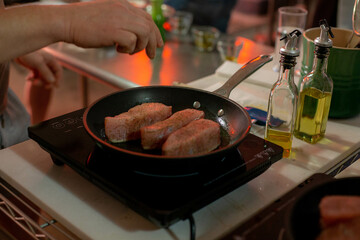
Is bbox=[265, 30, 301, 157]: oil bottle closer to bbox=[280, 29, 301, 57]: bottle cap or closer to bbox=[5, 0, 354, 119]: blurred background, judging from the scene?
bbox=[280, 29, 301, 57]: bottle cap

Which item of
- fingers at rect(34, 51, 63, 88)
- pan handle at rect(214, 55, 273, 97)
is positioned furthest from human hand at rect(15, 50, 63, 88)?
pan handle at rect(214, 55, 273, 97)

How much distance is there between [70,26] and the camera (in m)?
0.95

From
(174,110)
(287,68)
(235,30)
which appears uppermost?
(287,68)

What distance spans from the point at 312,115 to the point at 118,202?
1.74ft

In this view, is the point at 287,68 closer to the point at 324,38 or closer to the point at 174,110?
the point at 324,38

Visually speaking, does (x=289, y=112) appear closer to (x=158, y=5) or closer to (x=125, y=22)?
(x=125, y=22)

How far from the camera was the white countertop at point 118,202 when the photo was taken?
2.42 ft

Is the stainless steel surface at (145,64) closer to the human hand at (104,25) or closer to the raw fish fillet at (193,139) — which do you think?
the human hand at (104,25)

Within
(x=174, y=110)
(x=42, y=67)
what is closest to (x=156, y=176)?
(x=174, y=110)

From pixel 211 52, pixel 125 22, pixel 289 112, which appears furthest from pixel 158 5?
pixel 289 112

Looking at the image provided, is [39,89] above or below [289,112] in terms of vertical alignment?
below

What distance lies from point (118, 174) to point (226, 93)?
394mm

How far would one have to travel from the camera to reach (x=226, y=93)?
1043mm

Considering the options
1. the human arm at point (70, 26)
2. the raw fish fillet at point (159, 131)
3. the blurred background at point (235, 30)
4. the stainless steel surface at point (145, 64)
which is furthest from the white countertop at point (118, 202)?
the blurred background at point (235, 30)
